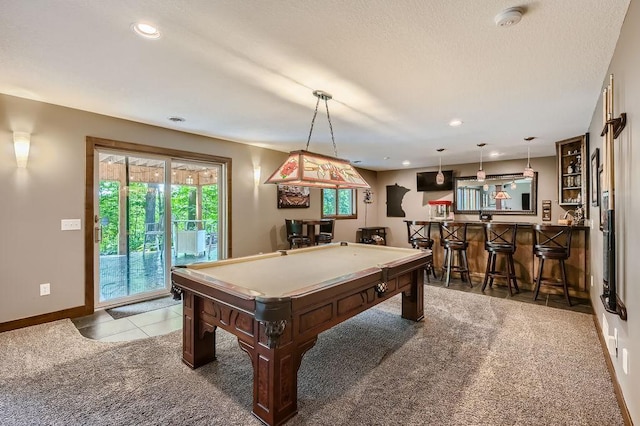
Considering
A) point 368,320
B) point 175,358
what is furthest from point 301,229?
point 175,358

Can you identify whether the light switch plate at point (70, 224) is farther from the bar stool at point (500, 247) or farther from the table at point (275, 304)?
the bar stool at point (500, 247)

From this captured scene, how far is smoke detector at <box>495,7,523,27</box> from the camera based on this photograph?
1.79 metres

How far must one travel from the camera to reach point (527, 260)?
5027 millimetres

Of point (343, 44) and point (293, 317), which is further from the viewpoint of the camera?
point (343, 44)

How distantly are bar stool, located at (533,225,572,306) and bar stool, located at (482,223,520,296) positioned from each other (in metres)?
0.32

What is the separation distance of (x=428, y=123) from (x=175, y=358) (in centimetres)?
394

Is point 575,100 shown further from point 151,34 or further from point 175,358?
point 175,358

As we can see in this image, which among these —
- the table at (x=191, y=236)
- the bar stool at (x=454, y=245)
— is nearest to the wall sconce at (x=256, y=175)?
the table at (x=191, y=236)

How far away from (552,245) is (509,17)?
4.16m

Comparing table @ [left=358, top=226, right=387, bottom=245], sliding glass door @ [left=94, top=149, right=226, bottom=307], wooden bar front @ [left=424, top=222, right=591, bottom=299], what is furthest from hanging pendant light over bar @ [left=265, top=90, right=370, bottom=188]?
table @ [left=358, top=226, right=387, bottom=245]

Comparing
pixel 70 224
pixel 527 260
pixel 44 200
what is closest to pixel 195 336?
pixel 70 224

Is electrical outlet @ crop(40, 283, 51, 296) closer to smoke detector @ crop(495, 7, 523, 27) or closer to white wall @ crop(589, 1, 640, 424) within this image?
smoke detector @ crop(495, 7, 523, 27)

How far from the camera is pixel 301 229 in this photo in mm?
5914

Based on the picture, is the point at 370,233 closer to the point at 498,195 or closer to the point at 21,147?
the point at 498,195
